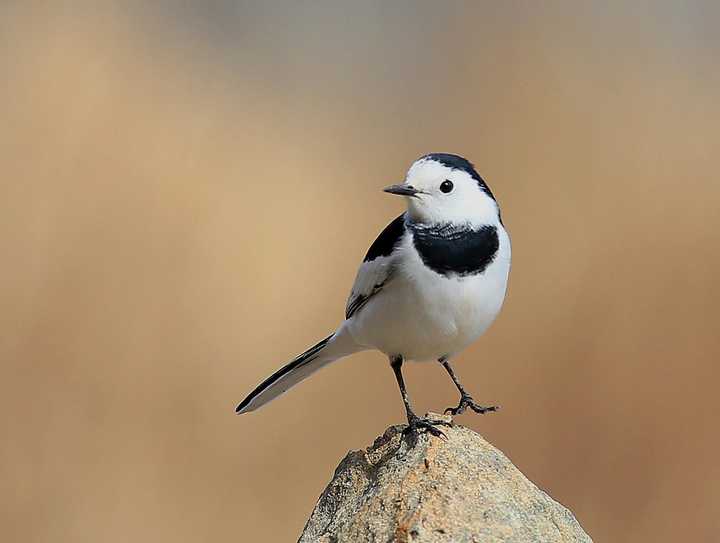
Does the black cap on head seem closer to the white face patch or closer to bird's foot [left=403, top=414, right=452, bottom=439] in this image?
the white face patch

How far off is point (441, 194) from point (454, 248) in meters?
0.23

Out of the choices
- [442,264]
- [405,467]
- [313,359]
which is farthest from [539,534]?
[313,359]

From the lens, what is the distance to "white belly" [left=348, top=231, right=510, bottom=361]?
4809mm

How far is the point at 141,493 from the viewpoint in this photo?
8.57m

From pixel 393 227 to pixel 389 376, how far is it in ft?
13.2

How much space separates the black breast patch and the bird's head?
0.04 m

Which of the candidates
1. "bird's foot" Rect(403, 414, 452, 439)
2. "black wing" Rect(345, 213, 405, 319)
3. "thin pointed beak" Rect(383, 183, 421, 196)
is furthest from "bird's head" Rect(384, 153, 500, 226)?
"bird's foot" Rect(403, 414, 452, 439)

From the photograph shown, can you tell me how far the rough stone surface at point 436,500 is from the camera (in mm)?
4000

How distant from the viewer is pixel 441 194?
4906 mm

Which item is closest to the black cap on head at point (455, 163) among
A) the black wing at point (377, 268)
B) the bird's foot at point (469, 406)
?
the black wing at point (377, 268)

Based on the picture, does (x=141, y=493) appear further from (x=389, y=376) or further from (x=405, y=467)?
(x=405, y=467)

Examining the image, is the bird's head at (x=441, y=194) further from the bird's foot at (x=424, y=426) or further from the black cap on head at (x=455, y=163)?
the bird's foot at (x=424, y=426)

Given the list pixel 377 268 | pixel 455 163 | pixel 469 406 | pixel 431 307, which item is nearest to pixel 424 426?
pixel 431 307

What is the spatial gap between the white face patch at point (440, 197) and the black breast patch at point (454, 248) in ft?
0.14
